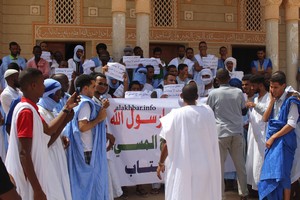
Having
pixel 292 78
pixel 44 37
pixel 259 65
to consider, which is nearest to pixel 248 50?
pixel 292 78

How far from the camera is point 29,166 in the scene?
12.0ft

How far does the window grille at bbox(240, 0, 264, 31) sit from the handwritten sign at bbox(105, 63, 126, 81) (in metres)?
8.07

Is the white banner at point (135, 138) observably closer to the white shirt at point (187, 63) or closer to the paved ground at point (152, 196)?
the paved ground at point (152, 196)

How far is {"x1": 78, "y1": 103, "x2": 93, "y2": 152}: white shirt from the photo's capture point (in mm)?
5167

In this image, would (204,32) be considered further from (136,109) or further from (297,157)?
(297,157)

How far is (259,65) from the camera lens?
1165 cm

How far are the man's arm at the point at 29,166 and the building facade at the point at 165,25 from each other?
8.67 m

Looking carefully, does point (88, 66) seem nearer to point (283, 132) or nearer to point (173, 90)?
point (173, 90)

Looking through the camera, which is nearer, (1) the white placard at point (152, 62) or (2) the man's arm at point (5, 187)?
(2) the man's arm at point (5, 187)

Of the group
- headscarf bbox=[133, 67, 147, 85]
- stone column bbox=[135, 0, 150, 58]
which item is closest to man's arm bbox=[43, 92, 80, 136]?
headscarf bbox=[133, 67, 147, 85]

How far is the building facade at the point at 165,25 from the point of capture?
13.0 meters

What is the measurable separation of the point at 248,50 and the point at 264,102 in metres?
10.0

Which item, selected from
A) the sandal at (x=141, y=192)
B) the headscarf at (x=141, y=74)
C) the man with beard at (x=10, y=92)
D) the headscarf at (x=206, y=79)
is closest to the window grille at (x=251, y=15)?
the headscarf at (x=206, y=79)

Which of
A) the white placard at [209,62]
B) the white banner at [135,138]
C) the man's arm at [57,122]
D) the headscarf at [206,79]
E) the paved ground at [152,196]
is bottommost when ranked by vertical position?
the paved ground at [152,196]
